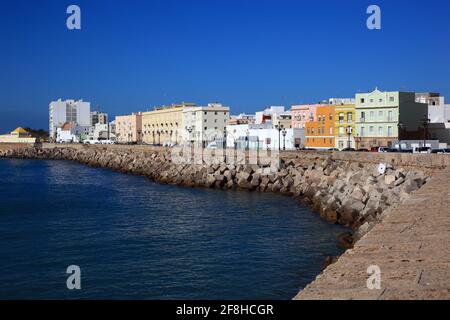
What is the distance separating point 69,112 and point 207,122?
89.8m

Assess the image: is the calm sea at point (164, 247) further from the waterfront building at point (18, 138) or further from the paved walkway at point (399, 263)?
the waterfront building at point (18, 138)

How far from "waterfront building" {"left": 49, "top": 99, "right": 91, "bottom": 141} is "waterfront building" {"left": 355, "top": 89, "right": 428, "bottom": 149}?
118m

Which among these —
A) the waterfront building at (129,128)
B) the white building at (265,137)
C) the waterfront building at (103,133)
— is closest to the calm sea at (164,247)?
the white building at (265,137)

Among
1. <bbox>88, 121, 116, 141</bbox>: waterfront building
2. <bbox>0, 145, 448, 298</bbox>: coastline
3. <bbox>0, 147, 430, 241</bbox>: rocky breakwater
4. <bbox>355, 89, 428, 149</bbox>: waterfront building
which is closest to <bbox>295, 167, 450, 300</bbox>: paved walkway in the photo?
<bbox>0, 145, 448, 298</bbox>: coastline

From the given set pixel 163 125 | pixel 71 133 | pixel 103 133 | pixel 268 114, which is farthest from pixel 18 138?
pixel 268 114

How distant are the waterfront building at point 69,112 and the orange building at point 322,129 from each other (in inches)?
4378

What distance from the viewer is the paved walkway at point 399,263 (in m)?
5.85

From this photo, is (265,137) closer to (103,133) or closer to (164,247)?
(164,247)

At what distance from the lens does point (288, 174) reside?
34281 mm

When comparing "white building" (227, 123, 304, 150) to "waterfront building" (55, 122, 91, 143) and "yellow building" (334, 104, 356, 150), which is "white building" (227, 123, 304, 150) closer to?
"yellow building" (334, 104, 356, 150)

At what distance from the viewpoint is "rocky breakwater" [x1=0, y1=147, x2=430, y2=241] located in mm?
20016

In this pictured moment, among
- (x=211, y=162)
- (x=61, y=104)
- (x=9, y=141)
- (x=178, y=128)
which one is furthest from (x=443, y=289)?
(x=61, y=104)

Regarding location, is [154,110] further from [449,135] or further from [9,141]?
[449,135]

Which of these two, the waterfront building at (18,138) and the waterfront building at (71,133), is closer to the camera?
the waterfront building at (18,138)
